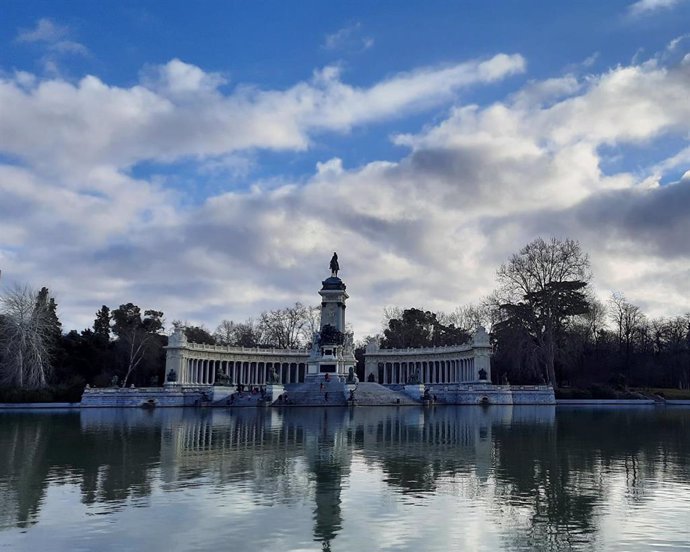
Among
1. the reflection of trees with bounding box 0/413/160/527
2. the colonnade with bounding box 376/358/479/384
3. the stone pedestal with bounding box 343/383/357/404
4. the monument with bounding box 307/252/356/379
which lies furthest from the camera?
the colonnade with bounding box 376/358/479/384

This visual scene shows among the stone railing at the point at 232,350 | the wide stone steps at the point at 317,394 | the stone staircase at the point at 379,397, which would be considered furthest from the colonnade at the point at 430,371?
the wide stone steps at the point at 317,394

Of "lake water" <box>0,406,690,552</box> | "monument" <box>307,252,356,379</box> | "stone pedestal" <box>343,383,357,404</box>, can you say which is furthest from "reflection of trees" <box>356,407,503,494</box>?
"monument" <box>307,252,356,379</box>

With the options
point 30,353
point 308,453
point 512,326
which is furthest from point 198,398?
point 308,453

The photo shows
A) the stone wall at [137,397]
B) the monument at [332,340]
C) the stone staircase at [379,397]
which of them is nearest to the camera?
the stone staircase at [379,397]

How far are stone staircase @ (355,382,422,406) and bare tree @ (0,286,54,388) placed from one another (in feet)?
94.6

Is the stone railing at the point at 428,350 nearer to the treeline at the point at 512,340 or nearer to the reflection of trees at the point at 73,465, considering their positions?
the treeline at the point at 512,340

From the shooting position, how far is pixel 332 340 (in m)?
75.5

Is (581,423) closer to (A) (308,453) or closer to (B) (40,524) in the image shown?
(A) (308,453)

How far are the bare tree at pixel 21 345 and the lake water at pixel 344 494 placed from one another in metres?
35.9

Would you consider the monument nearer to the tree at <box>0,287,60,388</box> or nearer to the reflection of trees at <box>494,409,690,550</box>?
the tree at <box>0,287,60,388</box>

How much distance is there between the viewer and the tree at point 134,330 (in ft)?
267

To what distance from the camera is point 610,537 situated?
1121cm

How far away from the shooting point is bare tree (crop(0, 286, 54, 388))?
59.9 m

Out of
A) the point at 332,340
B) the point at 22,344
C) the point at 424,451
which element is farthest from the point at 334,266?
the point at 424,451
